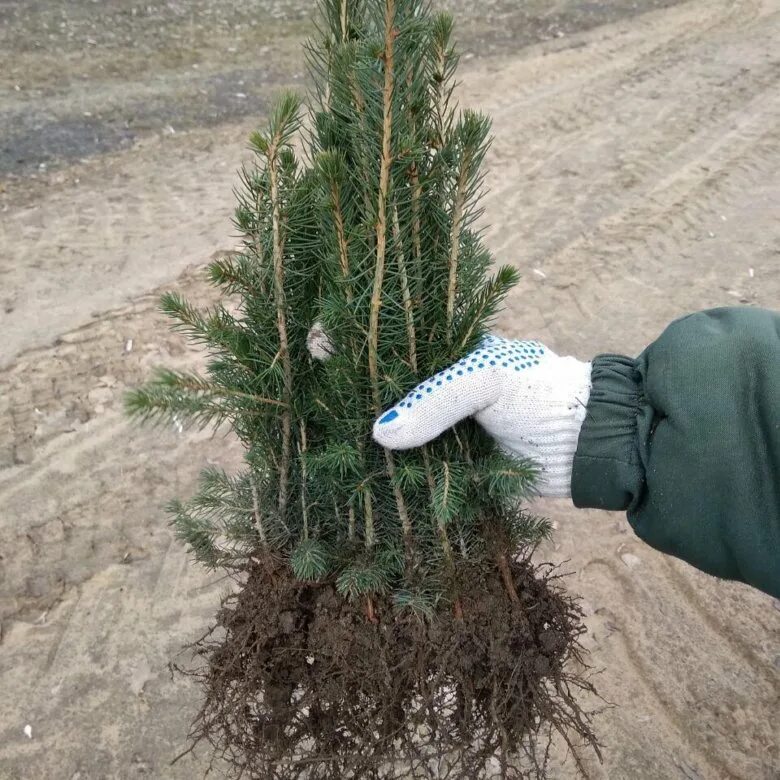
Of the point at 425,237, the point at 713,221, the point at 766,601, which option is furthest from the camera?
the point at 713,221

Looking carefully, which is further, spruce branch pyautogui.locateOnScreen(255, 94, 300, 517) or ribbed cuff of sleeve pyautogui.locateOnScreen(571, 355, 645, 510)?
ribbed cuff of sleeve pyautogui.locateOnScreen(571, 355, 645, 510)

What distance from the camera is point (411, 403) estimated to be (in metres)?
1.70

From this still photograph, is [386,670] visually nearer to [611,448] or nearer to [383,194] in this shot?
[611,448]

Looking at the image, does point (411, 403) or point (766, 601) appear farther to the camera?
point (766, 601)

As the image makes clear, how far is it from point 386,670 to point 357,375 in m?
0.74

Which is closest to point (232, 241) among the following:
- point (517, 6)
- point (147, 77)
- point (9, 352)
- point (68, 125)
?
point (9, 352)

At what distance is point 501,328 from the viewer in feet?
15.2

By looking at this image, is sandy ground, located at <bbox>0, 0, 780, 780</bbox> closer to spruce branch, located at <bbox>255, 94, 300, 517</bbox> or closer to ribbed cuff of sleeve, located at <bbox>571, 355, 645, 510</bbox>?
ribbed cuff of sleeve, located at <bbox>571, 355, 645, 510</bbox>

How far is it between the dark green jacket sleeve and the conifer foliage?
305mm

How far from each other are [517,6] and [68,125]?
6048 mm

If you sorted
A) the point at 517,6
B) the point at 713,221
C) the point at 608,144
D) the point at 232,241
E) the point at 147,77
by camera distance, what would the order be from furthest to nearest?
the point at 517,6, the point at 147,77, the point at 608,144, the point at 713,221, the point at 232,241

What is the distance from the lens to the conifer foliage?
150 centimetres

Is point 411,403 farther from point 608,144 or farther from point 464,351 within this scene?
point 608,144

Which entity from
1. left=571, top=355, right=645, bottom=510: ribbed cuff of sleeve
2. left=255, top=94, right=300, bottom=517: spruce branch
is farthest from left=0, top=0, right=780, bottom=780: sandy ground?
left=255, top=94, right=300, bottom=517: spruce branch
